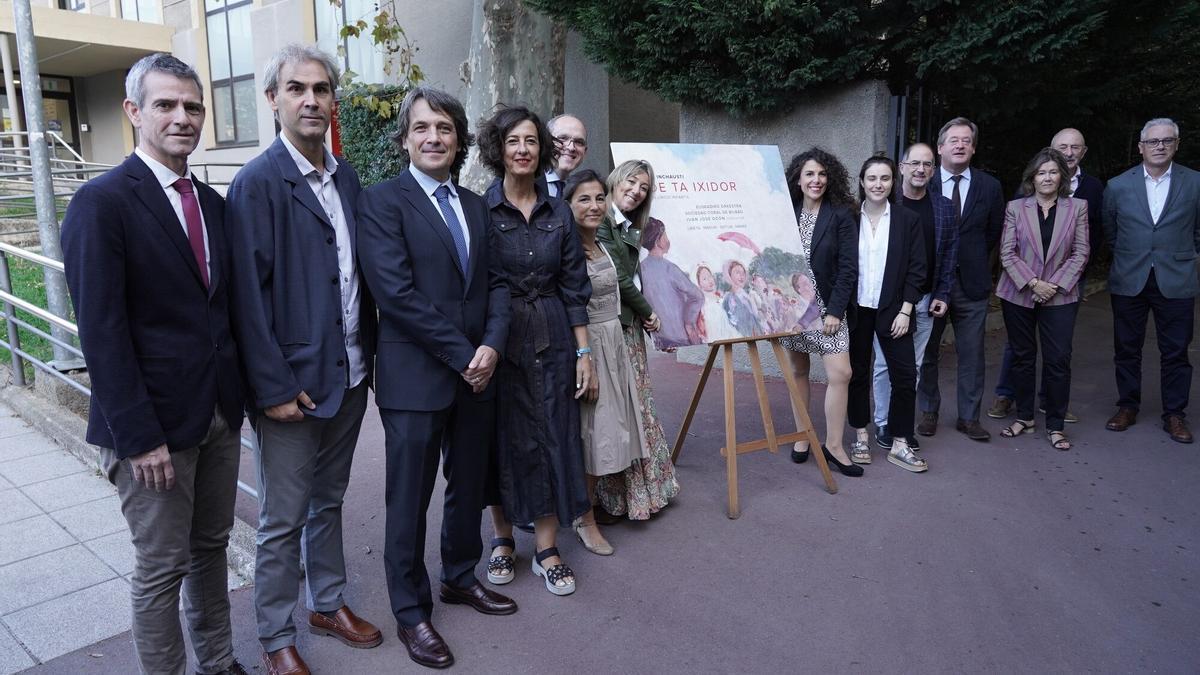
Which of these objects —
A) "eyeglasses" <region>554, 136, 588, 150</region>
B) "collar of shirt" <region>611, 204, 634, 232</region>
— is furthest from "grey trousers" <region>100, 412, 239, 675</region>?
"eyeglasses" <region>554, 136, 588, 150</region>

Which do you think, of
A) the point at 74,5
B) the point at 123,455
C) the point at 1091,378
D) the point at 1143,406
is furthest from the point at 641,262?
the point at 74,5

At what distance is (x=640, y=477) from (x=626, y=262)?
109cm

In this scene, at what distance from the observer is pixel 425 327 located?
8.84 feet

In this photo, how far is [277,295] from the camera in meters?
2.49

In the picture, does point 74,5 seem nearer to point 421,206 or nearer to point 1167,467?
point 421,206

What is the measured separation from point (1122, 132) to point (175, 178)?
9.38 metres

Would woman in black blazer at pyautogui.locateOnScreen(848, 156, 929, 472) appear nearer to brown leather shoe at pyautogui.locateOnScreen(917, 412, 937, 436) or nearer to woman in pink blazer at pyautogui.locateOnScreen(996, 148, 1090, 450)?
brown leather shoe at pyautogui.locateOnScreen(917, 412, 937, 436)

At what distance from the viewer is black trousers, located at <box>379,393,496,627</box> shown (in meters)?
2.82

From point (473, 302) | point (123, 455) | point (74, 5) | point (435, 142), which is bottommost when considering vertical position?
point (123, 455)

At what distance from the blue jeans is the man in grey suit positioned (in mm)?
1400

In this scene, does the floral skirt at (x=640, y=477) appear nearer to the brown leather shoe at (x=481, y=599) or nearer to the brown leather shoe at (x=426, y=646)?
the brown leather shoe at (x=481, y=599)

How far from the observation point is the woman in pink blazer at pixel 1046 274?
507cm

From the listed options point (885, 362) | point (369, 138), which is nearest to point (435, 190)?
point (885, 362)

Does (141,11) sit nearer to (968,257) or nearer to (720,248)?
(720,248)
